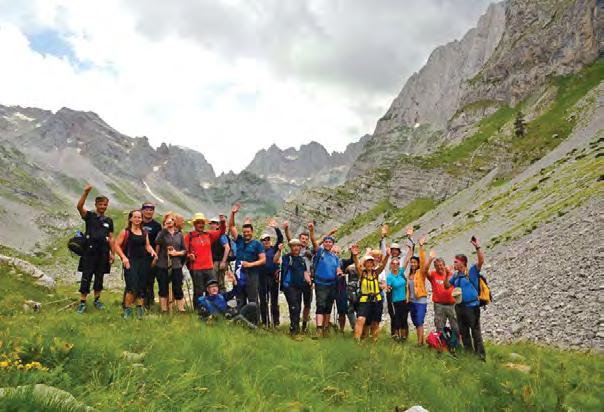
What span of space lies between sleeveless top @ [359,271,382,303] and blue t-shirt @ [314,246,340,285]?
3.38ft

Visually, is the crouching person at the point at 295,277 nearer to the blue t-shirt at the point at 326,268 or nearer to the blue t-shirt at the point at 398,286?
the blue t-shirt at the point at 326,268

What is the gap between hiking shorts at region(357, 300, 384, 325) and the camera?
12.0 metres

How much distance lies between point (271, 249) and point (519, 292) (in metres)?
13.9

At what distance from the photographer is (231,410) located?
18.5 ft

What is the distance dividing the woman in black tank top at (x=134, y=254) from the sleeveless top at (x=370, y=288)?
230 inches

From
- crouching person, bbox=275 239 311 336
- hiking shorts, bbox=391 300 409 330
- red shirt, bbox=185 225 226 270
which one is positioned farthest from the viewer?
hiking shorts, bbox=391 300 409 330

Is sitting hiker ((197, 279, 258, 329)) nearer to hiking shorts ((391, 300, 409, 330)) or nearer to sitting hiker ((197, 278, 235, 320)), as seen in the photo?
sitting hiker ((197, 278, 235, 320))

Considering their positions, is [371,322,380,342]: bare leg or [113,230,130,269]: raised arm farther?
[371,322,380,342]: bare leg

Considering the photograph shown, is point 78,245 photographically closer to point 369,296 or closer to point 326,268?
point 326,268

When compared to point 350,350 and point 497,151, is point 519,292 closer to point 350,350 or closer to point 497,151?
point 350,350

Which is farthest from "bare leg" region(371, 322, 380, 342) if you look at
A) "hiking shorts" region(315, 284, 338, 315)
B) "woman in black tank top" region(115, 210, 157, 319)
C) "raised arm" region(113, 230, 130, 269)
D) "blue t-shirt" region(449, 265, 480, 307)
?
"raised arm" region(113, 230, 130, 269)

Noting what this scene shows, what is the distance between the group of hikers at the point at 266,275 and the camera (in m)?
11.9

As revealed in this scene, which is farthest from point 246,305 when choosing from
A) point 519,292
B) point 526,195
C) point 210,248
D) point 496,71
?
point 496,71

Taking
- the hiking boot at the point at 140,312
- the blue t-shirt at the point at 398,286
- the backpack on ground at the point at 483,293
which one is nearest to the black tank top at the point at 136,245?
the hiking boot at the point at 140,312
